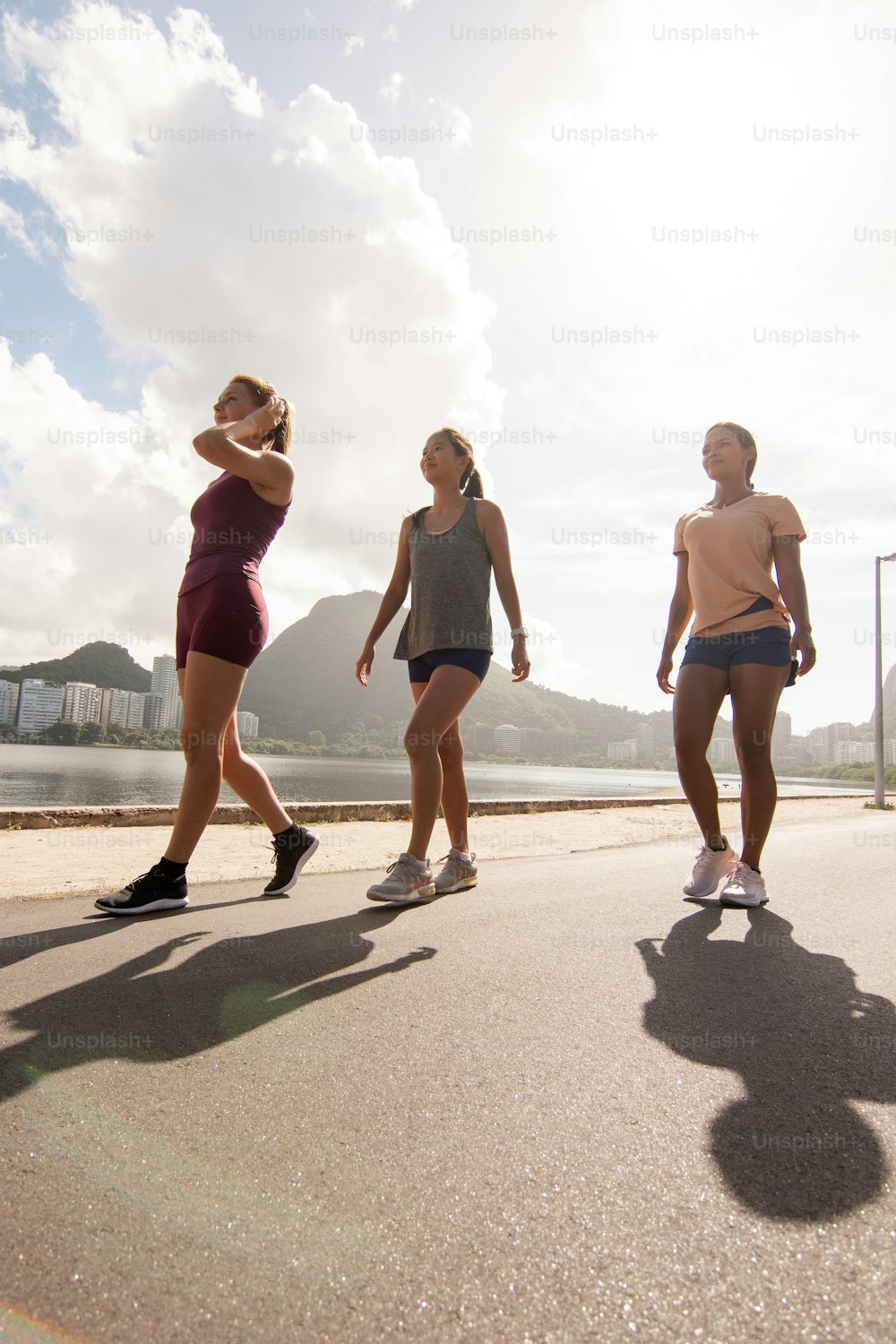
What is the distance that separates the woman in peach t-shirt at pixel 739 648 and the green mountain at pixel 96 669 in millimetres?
133349

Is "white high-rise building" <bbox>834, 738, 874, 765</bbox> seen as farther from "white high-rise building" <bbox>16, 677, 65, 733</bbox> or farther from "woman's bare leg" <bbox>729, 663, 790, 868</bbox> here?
"white high-rise building" <bbox>16, 677, 65, 733</bbox>

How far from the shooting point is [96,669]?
421ft

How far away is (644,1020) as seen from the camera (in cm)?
171

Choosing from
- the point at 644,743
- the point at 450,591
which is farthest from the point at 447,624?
the point at 644,743

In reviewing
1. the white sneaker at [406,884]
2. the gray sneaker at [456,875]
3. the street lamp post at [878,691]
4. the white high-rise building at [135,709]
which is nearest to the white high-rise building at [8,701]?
the white high-rise building at [135,709]

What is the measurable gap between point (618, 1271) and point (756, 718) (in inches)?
115

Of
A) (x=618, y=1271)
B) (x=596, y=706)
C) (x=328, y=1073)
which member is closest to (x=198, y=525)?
(x=328, y=1073)

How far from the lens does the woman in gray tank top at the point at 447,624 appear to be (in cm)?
338

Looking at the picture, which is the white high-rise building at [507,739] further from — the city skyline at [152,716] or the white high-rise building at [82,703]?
the white high-rise building at [82,703]

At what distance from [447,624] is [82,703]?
129 m

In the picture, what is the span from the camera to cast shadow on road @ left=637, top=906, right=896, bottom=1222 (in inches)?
41.9

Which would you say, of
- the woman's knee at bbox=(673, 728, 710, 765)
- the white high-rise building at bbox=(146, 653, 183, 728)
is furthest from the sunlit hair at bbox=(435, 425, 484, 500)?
the white high-rise building at bbox=(146, 653, 183, 728)

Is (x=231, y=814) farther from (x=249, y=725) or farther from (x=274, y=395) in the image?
(x=249, y=725)

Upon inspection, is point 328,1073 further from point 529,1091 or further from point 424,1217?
point 424,1217
